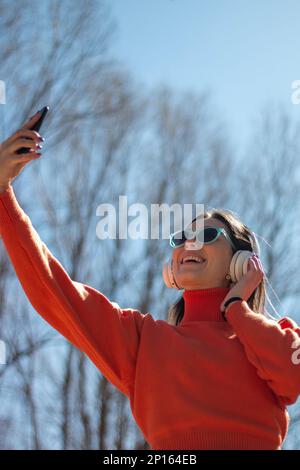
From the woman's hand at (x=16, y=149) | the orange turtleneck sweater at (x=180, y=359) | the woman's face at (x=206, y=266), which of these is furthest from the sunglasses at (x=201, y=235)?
the woman's hand at (x=16, y=149)

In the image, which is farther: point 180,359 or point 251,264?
point 251,264

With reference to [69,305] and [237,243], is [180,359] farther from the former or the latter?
[237,243]

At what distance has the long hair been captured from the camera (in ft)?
8.45

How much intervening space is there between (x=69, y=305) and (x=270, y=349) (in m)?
0.54

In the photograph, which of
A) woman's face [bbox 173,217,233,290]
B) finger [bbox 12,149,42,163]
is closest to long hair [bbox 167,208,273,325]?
woman's face [bbox 173,217,233,290]

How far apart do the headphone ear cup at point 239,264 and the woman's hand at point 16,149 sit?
0.67 metres

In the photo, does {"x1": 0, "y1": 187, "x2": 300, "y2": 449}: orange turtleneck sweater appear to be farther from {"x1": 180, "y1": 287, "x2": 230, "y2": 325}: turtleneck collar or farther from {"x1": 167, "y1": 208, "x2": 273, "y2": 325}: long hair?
{"x1": 167, "y1": 208, "x2": 273, "y2": 325}: long hair

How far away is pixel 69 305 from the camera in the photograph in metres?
2.31

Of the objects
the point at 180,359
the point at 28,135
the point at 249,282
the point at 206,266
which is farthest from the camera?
the point at 206,266

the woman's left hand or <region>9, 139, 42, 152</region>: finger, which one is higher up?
<region>9, 139, 42, 152</region>: finger

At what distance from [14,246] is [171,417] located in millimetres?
601

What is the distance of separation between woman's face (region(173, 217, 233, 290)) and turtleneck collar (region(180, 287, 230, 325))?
0.02m

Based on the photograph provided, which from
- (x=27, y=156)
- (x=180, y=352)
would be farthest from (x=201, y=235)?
(x=27, y=156)

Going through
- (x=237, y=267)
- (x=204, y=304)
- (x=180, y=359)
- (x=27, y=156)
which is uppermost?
(x=27, y=156)
